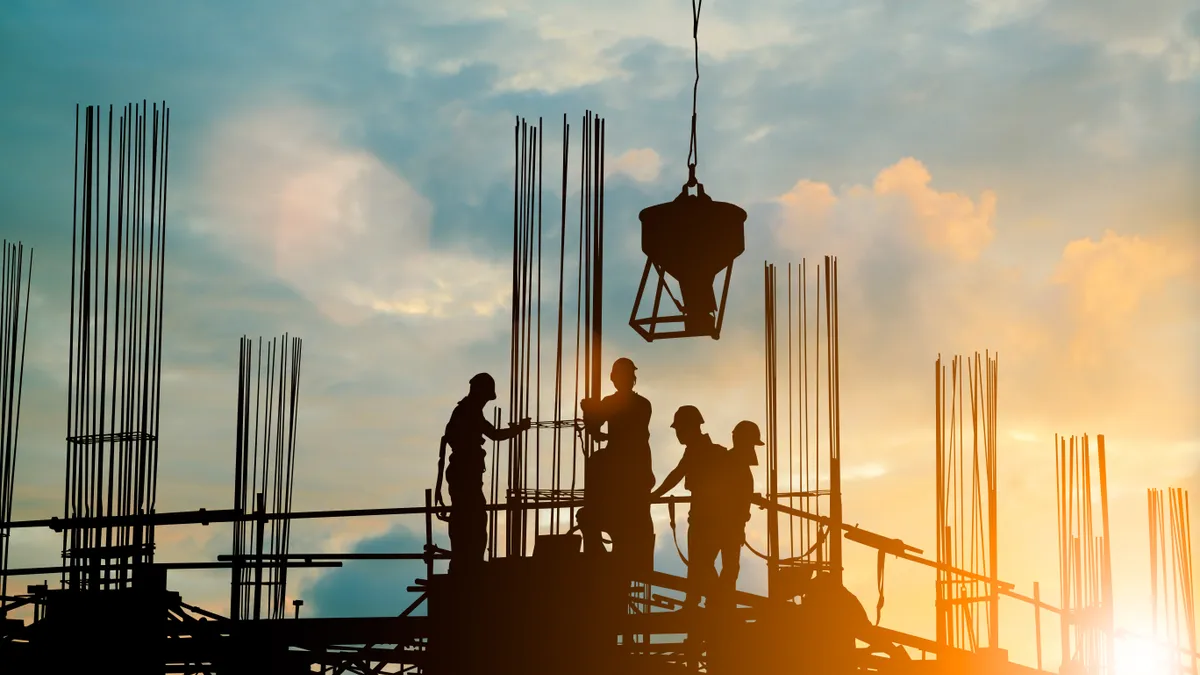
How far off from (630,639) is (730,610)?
118 centimetres

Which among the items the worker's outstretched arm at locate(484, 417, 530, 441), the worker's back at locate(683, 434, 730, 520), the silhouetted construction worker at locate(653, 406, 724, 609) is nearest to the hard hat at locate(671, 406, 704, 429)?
the silhouetted construction worker at locate(653, 406, 724, 609)

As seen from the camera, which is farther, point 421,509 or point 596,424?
point 421,509

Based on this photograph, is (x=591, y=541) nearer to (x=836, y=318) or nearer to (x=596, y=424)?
(x=596, y=424)

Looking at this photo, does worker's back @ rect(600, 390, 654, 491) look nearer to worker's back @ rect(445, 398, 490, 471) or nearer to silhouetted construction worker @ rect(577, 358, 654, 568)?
silhouetted construction worker @ rect(577, 358, 654, 568)

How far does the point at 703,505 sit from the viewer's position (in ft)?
36.7

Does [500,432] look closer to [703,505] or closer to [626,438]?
[626,438]

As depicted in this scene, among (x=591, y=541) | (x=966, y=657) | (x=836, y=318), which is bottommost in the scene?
(x=966, y=657)

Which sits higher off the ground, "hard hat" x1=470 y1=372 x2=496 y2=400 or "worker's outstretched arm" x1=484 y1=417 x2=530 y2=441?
"hard hat" x1=470 y1=372 x2=496 y2=400

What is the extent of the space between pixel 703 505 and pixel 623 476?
741mm

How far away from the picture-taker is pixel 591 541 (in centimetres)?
1134

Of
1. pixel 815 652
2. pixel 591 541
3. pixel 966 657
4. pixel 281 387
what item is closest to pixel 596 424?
pixel 591 541

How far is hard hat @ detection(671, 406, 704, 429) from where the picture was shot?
1127 centimetres

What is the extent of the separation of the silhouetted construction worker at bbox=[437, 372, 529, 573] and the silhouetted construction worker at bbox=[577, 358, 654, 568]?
1.14 meters

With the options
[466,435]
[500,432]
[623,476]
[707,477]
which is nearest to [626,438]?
[623,476]
